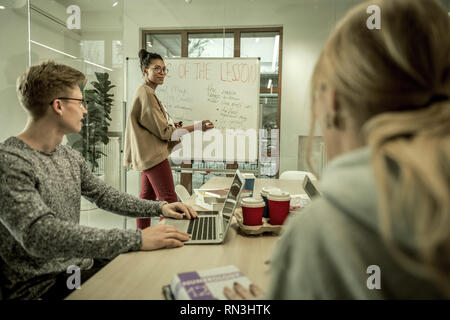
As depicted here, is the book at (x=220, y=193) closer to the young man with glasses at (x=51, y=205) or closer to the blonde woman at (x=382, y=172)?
the young man with glasses at (x=51, y=205)

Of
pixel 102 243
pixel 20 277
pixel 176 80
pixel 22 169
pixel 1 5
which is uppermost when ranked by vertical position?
pixel 1 5

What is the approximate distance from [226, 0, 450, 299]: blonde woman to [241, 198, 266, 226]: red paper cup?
2.19ft

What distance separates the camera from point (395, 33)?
1.52 ft

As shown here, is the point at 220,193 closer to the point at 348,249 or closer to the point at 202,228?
the point at 202,228

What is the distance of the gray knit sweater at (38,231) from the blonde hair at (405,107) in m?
0.75

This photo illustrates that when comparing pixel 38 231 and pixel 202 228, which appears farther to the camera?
pixel 202 228

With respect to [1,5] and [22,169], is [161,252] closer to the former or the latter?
[22,169]

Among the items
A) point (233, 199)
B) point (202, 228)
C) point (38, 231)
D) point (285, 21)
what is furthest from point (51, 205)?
point (285, 21)

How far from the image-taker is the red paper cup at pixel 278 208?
3.99 ft

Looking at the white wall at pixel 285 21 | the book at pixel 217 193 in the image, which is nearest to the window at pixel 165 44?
the white wall at pixel 285 21

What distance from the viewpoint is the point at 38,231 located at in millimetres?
888

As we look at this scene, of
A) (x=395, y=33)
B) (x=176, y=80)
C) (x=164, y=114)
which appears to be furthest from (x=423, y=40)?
(x=176, y=80)

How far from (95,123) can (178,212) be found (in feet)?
8.27

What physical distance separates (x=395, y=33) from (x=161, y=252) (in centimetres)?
85
